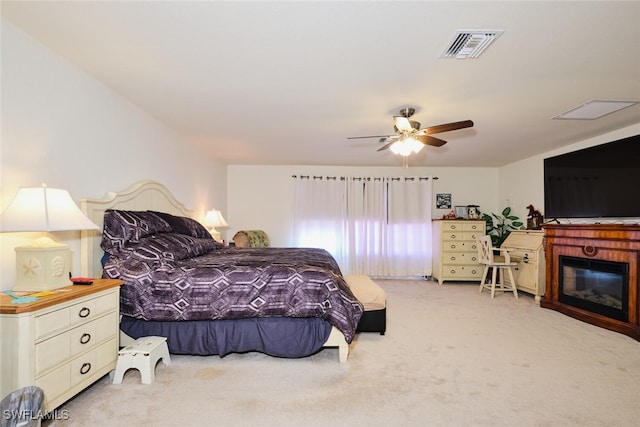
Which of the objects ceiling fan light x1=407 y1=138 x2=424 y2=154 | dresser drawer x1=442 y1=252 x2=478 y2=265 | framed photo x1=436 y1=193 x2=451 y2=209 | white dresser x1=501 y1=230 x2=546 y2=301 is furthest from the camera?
framed photo x1=436 y1=193 x2=451 y2=209

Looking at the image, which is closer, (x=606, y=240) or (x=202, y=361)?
(x=202, y=361)

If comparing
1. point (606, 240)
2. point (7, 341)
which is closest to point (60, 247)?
point (7, 341)

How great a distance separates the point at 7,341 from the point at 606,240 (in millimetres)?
4857

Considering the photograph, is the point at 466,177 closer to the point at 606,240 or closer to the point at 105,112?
the point at 606,240

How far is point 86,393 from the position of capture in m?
2.00

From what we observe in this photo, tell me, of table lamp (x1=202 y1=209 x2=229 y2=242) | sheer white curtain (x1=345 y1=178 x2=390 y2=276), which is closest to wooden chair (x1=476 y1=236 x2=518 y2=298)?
sheer white curtain (x1=345 y1=178 x2=390 y2=276)

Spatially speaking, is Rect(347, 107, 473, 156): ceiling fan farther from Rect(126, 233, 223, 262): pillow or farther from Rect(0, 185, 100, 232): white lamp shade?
Rect(0, 185, 100, 232): white lamp shade

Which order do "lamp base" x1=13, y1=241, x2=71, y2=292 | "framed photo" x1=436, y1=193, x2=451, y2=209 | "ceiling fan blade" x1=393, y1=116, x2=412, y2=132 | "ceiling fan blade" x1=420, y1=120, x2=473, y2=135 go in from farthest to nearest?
"framed photo" x1=436, y1=193, x2=451, y2=209
"ceiling fan blade" x1=393, y1=116, x2=412, y2=132
"ceiling fan blade" x1=420, y1=120, x2=473, y2=135
"lamp base" x1=13, y1=241, x2=71, y2=292

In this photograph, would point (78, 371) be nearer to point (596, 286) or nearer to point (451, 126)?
point (451, 126)

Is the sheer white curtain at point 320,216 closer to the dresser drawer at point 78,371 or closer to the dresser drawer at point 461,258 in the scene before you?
the dresser drawer at point 461,258

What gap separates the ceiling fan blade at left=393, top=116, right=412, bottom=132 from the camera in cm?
291

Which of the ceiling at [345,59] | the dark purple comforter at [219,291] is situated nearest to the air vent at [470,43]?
the ceiling at [345,59]

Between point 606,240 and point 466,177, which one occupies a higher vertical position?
point 466,177

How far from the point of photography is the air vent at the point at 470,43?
1.90 meters
